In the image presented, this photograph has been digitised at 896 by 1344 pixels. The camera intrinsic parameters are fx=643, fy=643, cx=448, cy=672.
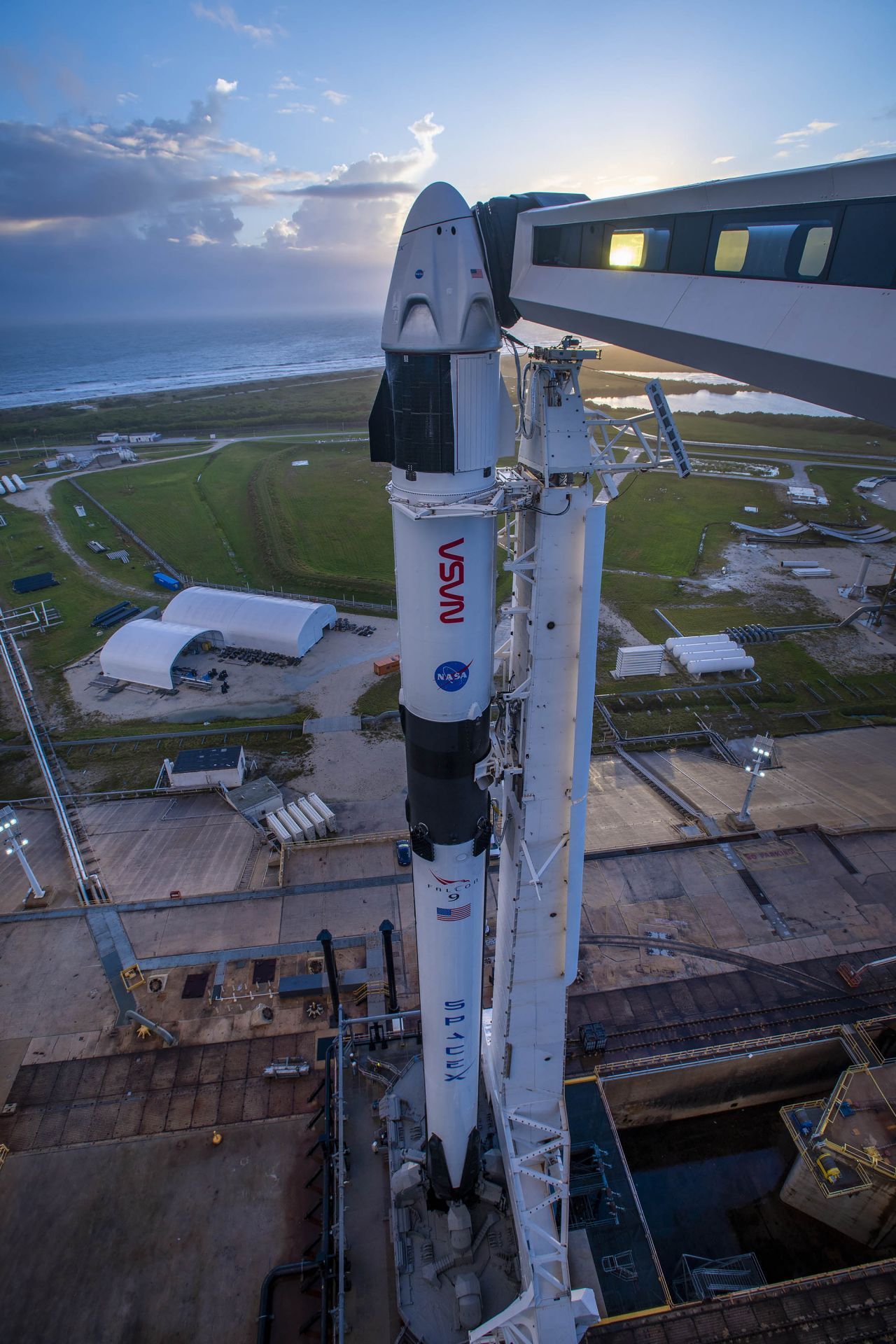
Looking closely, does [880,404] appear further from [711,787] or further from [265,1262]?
[711,787]

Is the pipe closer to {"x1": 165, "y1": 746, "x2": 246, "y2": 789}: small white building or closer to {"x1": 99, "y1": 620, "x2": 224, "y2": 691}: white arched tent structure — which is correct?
{"x1": 165, "y1": 746, "x2": 246, "y2": 789}: small white building

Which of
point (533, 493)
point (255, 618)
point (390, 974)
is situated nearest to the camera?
point (533, 493)

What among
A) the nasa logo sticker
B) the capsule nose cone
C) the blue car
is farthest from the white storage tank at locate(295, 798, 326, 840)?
the capsule nose cone

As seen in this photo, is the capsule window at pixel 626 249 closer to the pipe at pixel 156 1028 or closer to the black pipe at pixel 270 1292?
the black pipe at pixel 270 1292

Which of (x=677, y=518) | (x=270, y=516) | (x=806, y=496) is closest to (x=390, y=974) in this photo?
(x=270, y=516)

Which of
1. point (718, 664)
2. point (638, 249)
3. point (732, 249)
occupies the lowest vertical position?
point (718, 664)

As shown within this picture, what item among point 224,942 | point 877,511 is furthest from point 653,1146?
point 877,511

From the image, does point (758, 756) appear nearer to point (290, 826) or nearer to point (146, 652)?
point (290, 826)
